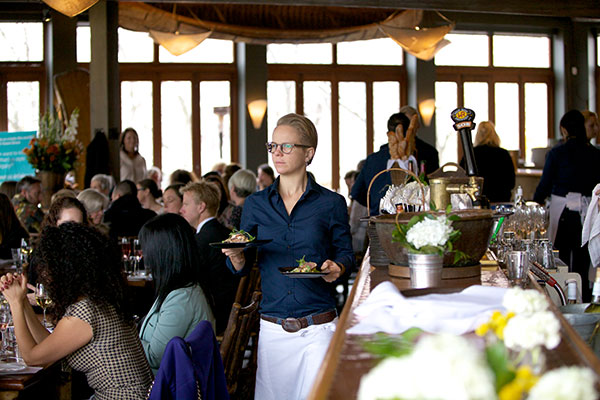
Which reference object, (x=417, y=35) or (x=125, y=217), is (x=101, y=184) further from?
(x=417, y=35)

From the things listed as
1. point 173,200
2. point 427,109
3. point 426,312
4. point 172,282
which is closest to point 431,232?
point 426,312

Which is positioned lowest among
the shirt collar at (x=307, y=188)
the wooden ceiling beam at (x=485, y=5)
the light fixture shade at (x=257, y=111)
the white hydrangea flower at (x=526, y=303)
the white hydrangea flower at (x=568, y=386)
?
the white hydrangea flower at (x=568, y=386)

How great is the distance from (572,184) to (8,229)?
4384 millimetres

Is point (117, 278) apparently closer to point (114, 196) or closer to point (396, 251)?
point (396, 251)

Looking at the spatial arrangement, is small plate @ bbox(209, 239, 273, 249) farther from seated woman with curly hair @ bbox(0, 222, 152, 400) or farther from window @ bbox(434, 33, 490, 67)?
window @ bbox(434, 33, 490, 67)

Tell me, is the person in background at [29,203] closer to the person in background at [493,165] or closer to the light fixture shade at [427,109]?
the person in background at [493,165]

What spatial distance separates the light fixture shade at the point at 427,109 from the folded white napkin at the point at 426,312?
44.5ft

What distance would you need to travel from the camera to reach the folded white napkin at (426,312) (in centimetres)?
150

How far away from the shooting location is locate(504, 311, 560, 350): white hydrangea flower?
3.53 ft

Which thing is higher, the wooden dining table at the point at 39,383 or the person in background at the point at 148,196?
the person in background at the point at 148,196

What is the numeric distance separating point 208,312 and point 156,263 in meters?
0.31

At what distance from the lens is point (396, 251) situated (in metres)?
2.41

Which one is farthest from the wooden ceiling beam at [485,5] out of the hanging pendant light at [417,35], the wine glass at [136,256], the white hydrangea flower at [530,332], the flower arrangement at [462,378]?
the flower arrangement at [462,378]

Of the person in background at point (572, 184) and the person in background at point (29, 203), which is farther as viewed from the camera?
the person in background at point (29, 203)
